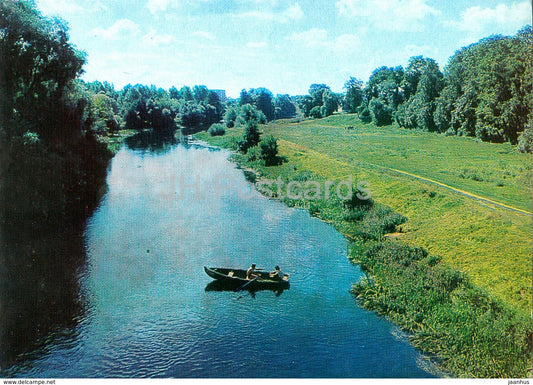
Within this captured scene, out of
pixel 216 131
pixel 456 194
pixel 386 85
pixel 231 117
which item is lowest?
pixel 456 194

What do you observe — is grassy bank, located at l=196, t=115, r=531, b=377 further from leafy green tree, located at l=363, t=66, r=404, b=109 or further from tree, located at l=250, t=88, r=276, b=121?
tree, located at l=250, t=88, r=276, b=121

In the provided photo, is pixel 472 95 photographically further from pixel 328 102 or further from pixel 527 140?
pixel 328 102

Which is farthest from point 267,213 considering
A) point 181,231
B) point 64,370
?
point 64,370

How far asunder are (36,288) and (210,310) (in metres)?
10.6

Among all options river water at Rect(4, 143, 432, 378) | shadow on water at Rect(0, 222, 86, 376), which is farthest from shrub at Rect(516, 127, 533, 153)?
shadow on water at Rect(0, 222, 86, 376)

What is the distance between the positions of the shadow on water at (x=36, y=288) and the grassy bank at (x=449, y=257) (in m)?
16.4

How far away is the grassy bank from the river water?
5.00ft

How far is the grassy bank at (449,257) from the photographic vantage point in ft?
58.6

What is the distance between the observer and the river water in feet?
57.3

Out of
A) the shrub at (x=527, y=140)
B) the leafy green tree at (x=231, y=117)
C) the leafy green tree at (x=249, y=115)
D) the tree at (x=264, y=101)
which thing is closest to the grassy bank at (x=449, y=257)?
the shrub at (x=527, y=140)

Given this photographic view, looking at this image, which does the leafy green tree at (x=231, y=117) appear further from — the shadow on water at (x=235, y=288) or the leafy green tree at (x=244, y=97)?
the shadow on water at (x=235, y=288)

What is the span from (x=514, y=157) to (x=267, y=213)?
29.4m

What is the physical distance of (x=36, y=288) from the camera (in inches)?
937

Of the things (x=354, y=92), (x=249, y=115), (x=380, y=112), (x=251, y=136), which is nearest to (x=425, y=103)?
(x=380, y=112)
